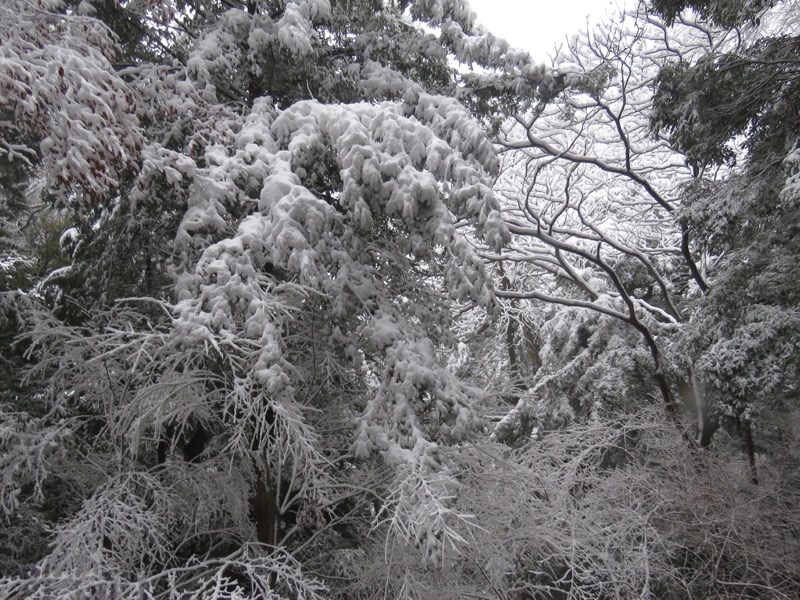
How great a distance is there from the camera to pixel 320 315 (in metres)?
5.57

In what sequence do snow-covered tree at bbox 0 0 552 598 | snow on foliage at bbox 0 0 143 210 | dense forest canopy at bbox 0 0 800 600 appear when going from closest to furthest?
1. snow on foliage at bbox 0 0 143 210
2. snow-covered tree at bbox 0 0 552 598
3. dense forest canopy at bbox 0 0 800 600

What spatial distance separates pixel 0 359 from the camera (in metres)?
6.50

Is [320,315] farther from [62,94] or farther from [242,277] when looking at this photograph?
[62,94]

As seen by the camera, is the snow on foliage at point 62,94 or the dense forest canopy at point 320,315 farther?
the dense forest canopy at point 320,315

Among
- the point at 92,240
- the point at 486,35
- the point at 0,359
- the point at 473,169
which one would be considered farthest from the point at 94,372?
the point at 486,35

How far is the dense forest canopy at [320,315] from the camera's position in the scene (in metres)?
4.03

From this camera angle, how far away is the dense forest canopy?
4.03 metres

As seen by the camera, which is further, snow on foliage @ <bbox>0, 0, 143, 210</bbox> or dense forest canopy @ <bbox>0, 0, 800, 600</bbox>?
dense forest canopy @ <bbox>0, 0, 800, 600</bbox>

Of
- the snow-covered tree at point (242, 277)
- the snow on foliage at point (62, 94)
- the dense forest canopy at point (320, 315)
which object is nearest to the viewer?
the snow on foliage at point (62, 94)

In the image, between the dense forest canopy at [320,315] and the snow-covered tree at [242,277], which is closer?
the snow-covered tree at [242,277]

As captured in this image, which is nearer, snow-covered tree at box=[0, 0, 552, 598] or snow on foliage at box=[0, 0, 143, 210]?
snow on foliage at box=[0, 0, 143, 210]

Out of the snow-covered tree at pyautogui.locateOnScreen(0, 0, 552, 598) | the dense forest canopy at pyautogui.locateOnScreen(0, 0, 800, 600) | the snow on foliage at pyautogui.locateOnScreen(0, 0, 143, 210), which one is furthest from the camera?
the dense forest canopy at pyautogui.locateOnScreen(0, 0, 800, 600)

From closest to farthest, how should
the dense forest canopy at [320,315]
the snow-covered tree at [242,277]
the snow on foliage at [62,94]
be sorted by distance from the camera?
the snow on foliage at [62,94] < the snow-covered tree at [242,277] < the dense forest canopy at [320,315]

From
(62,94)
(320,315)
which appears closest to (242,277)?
(320,315)
